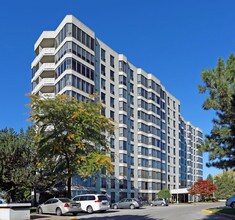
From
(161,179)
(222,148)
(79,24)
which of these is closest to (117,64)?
(79,24)

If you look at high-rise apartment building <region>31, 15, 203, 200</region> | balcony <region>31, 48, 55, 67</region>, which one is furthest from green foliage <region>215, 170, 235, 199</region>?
balcony <region>31, 48, 55, 67</region>

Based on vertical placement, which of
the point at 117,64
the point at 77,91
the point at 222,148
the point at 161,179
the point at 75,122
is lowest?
the point at 161,179

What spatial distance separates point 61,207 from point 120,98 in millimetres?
47057

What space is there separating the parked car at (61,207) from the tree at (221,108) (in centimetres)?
1613

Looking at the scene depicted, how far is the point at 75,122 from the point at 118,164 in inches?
1553

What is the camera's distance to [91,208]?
38906mm

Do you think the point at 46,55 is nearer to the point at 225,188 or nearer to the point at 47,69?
the point at 47,69

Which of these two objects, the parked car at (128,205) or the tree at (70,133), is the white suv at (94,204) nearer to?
the tree at (70,133)

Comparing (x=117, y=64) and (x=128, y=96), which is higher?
(x=117, y=64)

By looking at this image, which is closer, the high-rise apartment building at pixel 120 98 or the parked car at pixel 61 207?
the parked car at pixel 61 207

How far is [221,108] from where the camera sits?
20625 mm

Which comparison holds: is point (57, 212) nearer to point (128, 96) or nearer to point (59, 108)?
point (59, 108)

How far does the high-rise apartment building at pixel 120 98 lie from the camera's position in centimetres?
6538

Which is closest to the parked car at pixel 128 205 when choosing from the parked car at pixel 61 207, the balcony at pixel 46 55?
the parked car at pixel 61 207
